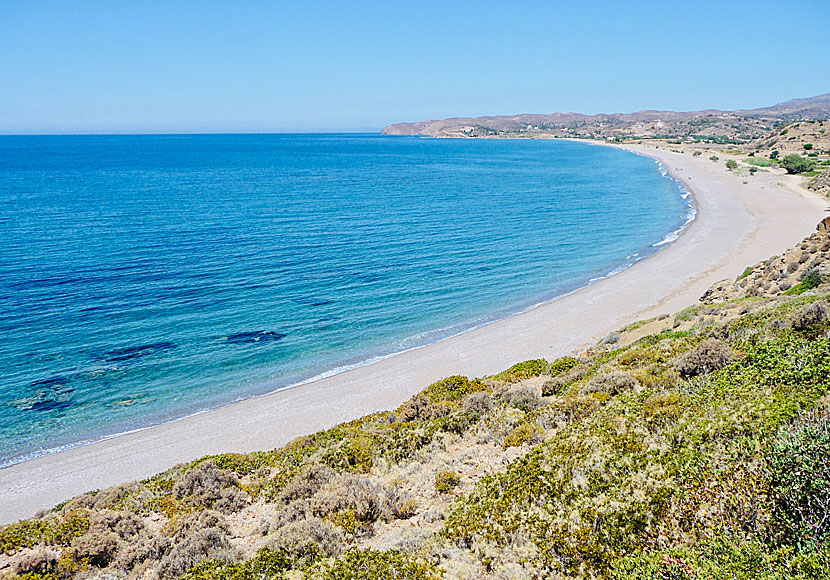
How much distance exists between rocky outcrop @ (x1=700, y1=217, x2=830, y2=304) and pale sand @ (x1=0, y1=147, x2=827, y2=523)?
2.49 meters

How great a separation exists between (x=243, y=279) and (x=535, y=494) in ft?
99.1

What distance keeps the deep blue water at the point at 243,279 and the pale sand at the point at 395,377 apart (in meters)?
1.56

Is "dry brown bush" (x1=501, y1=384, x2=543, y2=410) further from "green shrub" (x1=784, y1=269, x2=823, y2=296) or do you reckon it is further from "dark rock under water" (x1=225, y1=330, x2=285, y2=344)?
"dark rock under water" (x1=225, y1=330, x2=285, y2=344)

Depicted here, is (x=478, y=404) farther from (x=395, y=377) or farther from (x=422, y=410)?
(x=395, y=377)

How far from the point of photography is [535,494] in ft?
28.6

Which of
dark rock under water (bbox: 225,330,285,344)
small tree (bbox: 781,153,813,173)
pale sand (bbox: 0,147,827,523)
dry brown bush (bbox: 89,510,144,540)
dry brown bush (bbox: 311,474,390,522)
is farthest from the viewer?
small tree (bbox: 781,153,813,173)

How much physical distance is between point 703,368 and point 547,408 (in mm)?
3910

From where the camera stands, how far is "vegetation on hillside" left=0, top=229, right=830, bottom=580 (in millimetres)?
6895

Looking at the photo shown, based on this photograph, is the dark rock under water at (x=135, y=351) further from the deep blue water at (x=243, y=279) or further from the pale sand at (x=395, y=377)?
the pale sand at (x=395, y=377)

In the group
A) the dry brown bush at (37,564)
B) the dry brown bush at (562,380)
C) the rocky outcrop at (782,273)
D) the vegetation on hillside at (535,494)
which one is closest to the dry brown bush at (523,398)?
the vegetation on hillside at (535,494)

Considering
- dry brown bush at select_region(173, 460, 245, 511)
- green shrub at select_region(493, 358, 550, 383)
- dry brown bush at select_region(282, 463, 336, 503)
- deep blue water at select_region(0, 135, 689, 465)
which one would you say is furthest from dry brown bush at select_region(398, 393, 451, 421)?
deep blue water at select_region(0, 135, 689, 465)

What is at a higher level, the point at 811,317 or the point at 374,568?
the point at 811,317

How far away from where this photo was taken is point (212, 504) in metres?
10.8

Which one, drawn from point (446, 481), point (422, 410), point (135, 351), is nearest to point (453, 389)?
point (422, 410)
